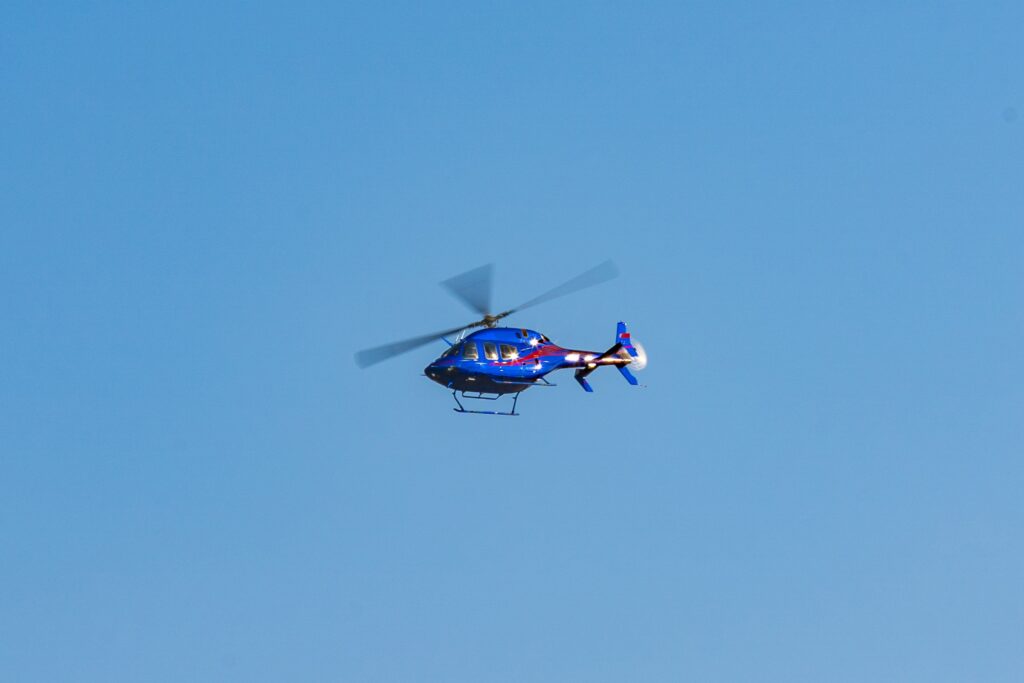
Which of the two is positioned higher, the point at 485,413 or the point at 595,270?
the point at 595,270

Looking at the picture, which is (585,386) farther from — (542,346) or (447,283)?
(447,283)

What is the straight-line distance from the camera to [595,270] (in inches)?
2163

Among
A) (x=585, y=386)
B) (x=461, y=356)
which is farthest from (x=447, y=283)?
(x=585, y=386)

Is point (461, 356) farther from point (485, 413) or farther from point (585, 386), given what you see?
point (585, 386)

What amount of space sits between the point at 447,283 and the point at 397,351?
3.28 meters

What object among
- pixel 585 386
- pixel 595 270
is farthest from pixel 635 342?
pixel 595 270

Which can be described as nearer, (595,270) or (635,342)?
(595,270)

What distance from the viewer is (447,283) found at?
56531 millimetres

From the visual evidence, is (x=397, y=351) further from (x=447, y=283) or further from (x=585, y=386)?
(x=585, y=386)

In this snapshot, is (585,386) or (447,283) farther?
(585,386)

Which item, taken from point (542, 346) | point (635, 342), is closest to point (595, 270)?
point (542, 346)

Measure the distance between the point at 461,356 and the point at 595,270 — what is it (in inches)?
210

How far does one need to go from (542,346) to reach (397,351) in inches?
228

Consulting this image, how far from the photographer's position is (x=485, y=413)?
56.0 meters
